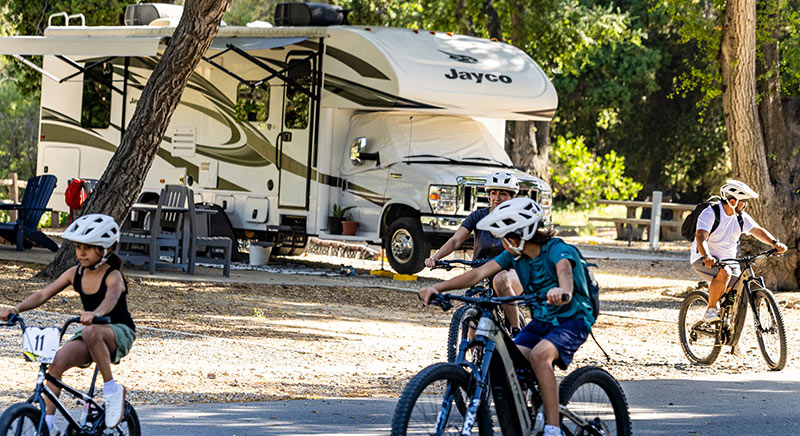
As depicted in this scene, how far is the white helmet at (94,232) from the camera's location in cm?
568

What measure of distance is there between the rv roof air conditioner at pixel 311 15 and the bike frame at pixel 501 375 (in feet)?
43.1

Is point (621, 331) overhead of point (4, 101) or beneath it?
beneath

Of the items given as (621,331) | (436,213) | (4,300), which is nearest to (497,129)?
(436,213)

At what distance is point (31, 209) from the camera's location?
18.1 metres

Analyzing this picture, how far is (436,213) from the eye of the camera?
17.1 meters

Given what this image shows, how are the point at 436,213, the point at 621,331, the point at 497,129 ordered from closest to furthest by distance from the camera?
1. the point at 621,331
2. the point at 436,213
3. the point at 497,129

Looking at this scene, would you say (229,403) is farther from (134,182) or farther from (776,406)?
(134,182)

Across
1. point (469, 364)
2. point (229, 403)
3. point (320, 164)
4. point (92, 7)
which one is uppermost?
point (92, 7)

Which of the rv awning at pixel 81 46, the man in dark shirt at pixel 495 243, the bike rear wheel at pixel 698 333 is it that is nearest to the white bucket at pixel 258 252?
the rv awning at pixel 81 46

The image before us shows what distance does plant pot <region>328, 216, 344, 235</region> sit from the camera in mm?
18156

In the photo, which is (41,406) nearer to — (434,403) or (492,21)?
(434,403)

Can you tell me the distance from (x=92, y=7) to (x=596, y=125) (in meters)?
21.6

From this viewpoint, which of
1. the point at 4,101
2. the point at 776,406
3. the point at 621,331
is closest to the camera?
the point at 776,406

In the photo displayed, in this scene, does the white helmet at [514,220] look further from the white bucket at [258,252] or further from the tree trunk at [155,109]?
the white bucket at [258,252]
